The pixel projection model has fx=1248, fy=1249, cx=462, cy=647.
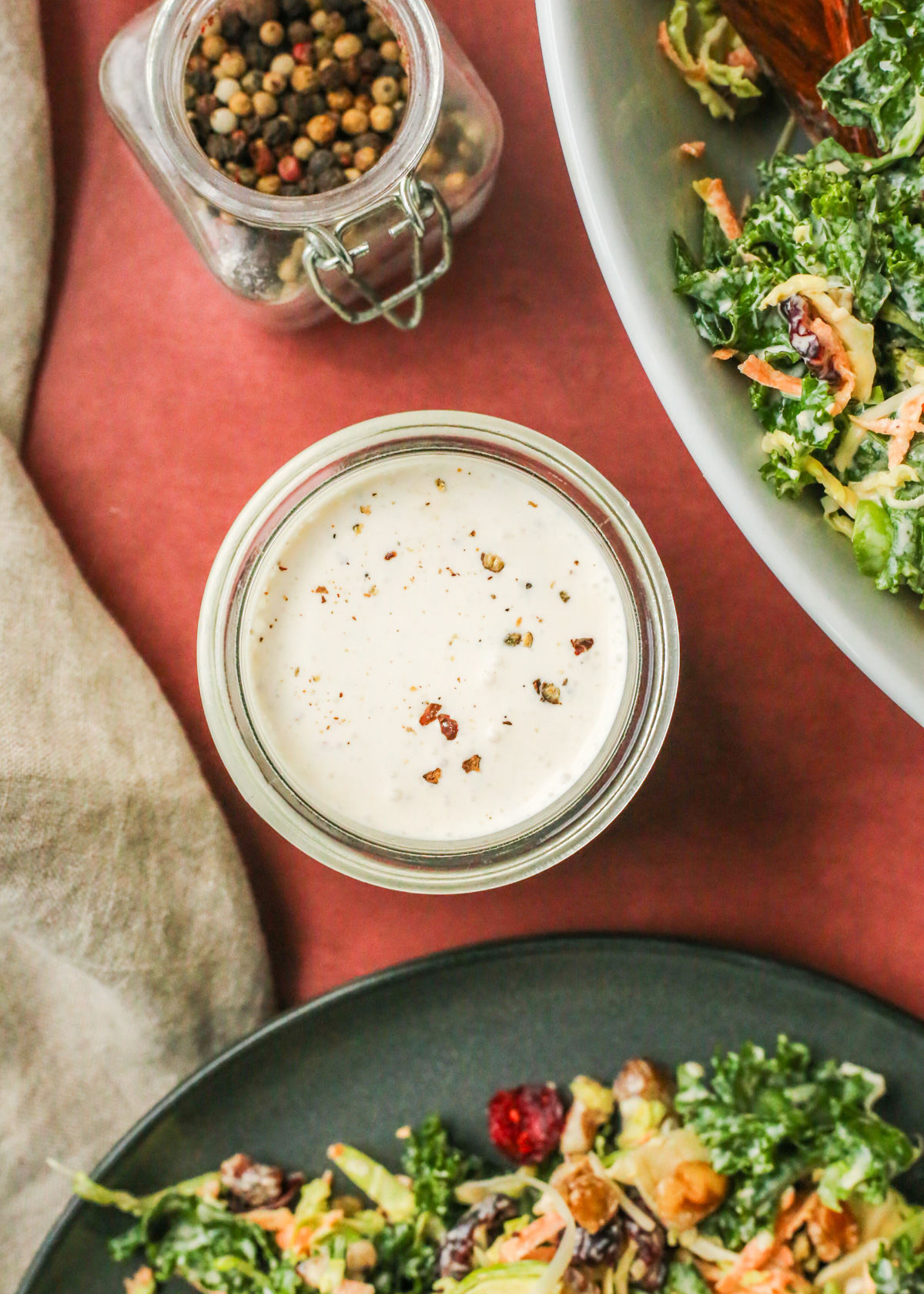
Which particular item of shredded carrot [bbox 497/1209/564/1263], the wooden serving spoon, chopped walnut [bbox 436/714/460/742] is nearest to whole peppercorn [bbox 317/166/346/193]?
the wooden serving spoon

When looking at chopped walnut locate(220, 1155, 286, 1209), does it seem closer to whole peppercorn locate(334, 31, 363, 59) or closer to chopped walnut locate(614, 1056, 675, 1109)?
chopped walnut locate(614, 1056, 675, 1109)

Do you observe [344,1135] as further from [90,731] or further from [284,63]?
[284,63]

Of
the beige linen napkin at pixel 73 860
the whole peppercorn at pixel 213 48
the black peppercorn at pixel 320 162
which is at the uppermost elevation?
the whole peppercorn at pixel 213 48

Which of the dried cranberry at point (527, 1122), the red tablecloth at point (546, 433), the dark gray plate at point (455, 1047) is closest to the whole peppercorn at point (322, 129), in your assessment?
the red tablecloth at point (546, 433)

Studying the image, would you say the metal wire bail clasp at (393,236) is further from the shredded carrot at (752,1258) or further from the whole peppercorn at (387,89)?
the shredded carrot at (752,1258)

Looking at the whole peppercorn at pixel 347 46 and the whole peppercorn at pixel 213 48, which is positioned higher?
the whole peppercorn at pixel 213 48
